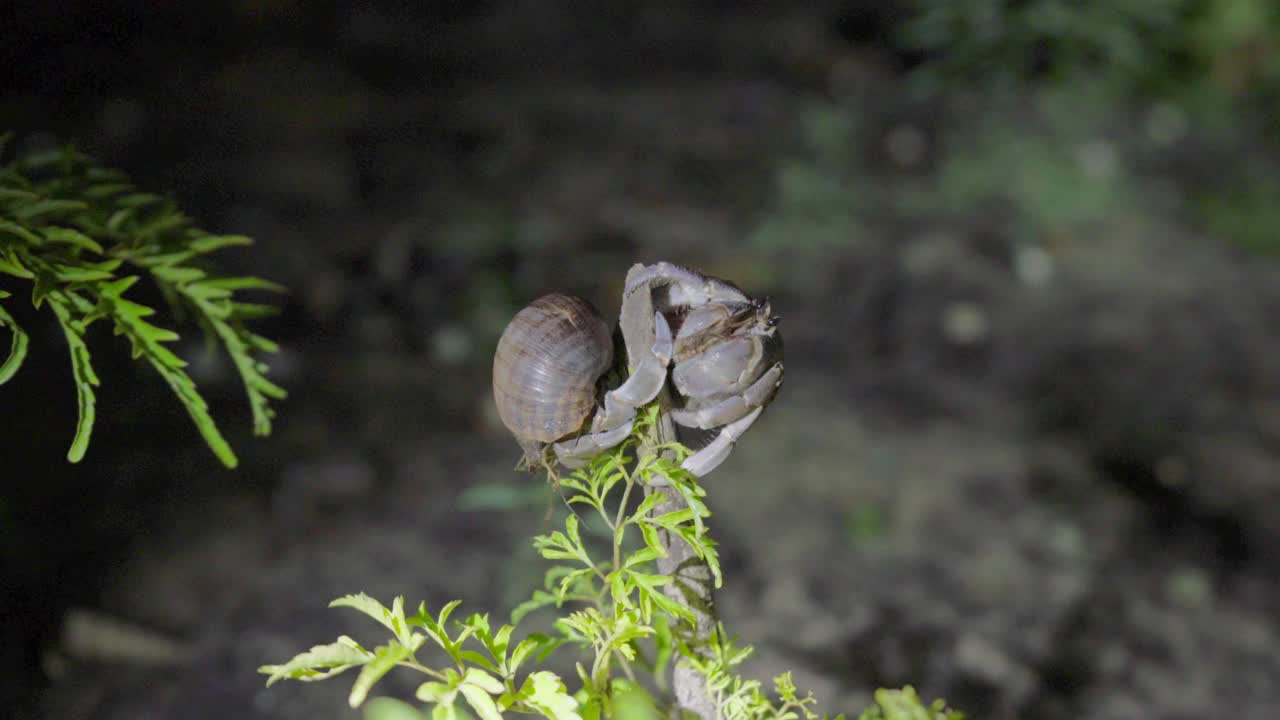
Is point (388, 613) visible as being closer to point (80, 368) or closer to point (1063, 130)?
point (80, 368)

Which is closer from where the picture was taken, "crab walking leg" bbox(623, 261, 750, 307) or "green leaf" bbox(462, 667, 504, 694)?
"green leaf" bbox(462, 667, 504, 694)

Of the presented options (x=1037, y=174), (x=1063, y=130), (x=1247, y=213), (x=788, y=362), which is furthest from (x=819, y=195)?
(x=1247, y=213)

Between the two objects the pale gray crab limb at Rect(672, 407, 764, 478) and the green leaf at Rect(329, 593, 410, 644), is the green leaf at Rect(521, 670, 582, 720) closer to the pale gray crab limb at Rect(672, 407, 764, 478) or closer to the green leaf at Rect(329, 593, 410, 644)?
the green leaf at Rect(329, 593, 410, 644)

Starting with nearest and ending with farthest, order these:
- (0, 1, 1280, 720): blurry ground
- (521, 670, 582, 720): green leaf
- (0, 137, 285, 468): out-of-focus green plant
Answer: (521, 670, 582, 720): green leaf < (0, 137, 285, 468): out-of-focus green plant < (0, 1, 1280, 720): blurry ground

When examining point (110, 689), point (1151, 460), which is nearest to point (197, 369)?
point (110, 689)

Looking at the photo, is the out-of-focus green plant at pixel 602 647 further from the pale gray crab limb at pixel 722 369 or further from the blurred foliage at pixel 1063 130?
the blurred foliage at pixel 1063 130

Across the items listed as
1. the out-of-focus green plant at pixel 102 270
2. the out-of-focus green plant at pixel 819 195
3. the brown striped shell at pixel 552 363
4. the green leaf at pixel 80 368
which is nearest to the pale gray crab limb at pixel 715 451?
the brown striped shell at pixel 552 363

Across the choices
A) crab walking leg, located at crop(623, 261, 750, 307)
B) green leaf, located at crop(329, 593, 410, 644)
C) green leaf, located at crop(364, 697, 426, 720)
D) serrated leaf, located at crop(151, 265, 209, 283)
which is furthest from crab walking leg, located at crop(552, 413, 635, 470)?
serrated leaf, located at crop(151, 265, 209, 283)

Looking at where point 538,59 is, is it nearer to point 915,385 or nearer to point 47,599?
point 915,385
